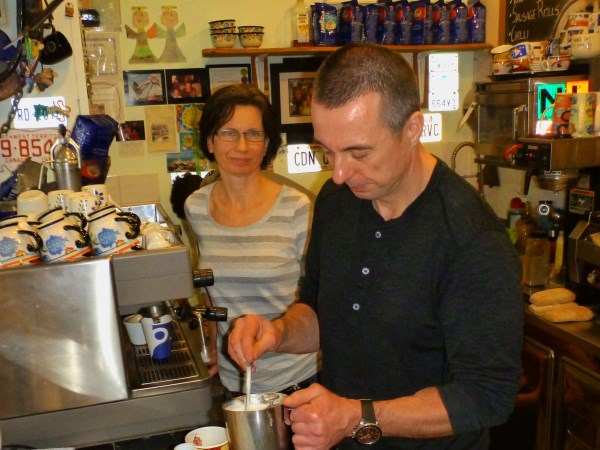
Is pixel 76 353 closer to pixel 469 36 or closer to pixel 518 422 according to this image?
pixel 518 422

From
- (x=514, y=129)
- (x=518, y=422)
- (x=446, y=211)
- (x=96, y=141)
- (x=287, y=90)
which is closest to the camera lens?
(x=446, y=211)

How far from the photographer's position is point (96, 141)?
169cm

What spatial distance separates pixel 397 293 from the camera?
1107mm

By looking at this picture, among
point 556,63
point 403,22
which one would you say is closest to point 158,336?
point 556,63

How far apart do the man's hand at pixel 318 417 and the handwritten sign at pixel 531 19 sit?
2.47m

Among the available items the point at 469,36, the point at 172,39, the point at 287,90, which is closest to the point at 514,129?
the point at 469,36

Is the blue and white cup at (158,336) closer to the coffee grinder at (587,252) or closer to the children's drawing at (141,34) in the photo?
the coffee grinder at (587,252)

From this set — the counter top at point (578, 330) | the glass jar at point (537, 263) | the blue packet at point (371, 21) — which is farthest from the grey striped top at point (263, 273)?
the blue packet at point (371, 21)

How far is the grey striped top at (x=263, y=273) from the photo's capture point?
5.68 ft

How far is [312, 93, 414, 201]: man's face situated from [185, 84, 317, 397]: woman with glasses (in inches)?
28.8

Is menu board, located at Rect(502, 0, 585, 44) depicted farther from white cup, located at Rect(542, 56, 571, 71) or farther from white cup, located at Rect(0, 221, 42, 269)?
white cup, located at Rect(0, 221, 42, 269)

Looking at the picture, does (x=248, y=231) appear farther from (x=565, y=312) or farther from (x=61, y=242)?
(x=565, y=312)

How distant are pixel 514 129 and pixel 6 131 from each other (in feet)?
6.65

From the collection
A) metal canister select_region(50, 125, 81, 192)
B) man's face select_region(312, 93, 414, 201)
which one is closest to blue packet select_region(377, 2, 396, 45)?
metal canister select_region(50, 125, 81, 192)
